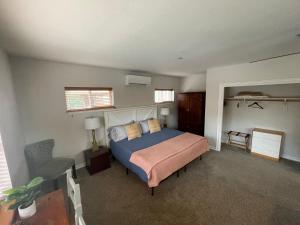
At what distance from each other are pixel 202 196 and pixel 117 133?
2203mm

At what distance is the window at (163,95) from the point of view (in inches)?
196

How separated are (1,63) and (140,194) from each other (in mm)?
2754

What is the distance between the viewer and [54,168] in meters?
2.32

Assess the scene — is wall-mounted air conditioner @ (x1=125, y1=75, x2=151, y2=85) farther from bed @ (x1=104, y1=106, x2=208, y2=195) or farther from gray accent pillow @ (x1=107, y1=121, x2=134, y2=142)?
gray accent pillow @ (x1=107, y1=121, x2=134, y2=142)

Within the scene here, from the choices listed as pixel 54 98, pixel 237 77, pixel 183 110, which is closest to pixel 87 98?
pixel 54 98

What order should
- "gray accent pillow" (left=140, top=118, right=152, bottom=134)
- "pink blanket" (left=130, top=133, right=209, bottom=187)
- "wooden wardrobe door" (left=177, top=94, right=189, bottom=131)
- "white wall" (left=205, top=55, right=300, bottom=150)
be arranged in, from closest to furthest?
"pink blanket" (left=130, top=133, right=209, bottom=187) → "white wall" (left=205, top=55, right=300, bottom=150) → "gray accent pillow" (left=140, top=118, right=152, bottom=134) → "wooden wardrobe door" (left=177, top=94, right=189, bottom=131)

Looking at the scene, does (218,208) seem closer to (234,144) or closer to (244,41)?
(244,41)

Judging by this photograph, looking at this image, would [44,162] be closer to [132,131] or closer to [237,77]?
[132,131]

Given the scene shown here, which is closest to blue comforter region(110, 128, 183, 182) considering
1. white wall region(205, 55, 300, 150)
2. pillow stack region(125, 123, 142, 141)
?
pillow stack region(125, 123, 142, 141)

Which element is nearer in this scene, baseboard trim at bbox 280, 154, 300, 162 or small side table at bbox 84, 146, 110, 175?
small side table at bbox 84, 146, 110, 175

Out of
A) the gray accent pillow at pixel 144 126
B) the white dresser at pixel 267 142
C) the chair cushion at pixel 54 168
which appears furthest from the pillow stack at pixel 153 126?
the white dresser at pixel 267 142

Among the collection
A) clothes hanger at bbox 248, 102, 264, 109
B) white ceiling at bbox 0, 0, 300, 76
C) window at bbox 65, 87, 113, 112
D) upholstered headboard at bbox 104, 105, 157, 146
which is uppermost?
white ceiling at bbox 0, 0, 300, 76

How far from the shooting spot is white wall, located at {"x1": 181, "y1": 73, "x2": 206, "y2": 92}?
4949 millimetres

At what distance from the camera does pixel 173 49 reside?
217cm
